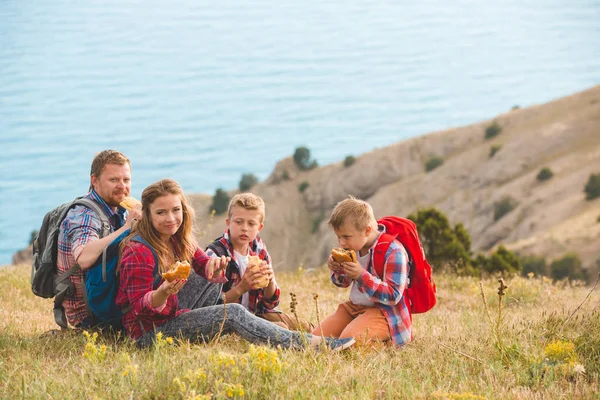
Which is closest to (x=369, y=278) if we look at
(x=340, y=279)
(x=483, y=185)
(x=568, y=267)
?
(x=340, y=279)

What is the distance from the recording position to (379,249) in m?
6.20

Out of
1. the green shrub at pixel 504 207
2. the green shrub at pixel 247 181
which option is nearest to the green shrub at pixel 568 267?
the green shrub at pixel 504 207

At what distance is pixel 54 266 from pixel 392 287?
308 cm

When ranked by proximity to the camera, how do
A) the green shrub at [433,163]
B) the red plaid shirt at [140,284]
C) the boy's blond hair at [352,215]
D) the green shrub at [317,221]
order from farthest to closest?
1. the green shrub at [317,221]
2. the green shrub at [433,163]
3. the boy's blond hair at [352,215]
4. the red plaid shirt at [140,284]

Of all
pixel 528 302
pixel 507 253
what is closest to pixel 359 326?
pixel 528 302

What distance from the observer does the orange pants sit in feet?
20.4

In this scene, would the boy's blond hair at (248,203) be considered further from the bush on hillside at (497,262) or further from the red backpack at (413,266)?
the bush on hillside at (497,262)

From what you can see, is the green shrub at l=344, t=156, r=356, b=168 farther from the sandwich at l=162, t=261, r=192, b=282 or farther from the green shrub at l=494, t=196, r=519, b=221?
the sandwich at l=162, t=261, r=192, b=282

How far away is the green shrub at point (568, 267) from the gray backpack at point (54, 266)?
48356mm

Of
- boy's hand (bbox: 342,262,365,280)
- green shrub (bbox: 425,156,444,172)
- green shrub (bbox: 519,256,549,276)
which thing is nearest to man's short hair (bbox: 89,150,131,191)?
boy's hand (bbox: 342,262,365,280)

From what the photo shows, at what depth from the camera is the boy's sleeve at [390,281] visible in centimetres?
601

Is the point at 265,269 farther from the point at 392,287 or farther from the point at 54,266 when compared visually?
the point at 54,266

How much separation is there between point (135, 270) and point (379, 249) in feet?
6.77

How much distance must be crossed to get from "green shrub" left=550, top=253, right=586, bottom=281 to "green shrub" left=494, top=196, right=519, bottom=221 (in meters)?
23.6
